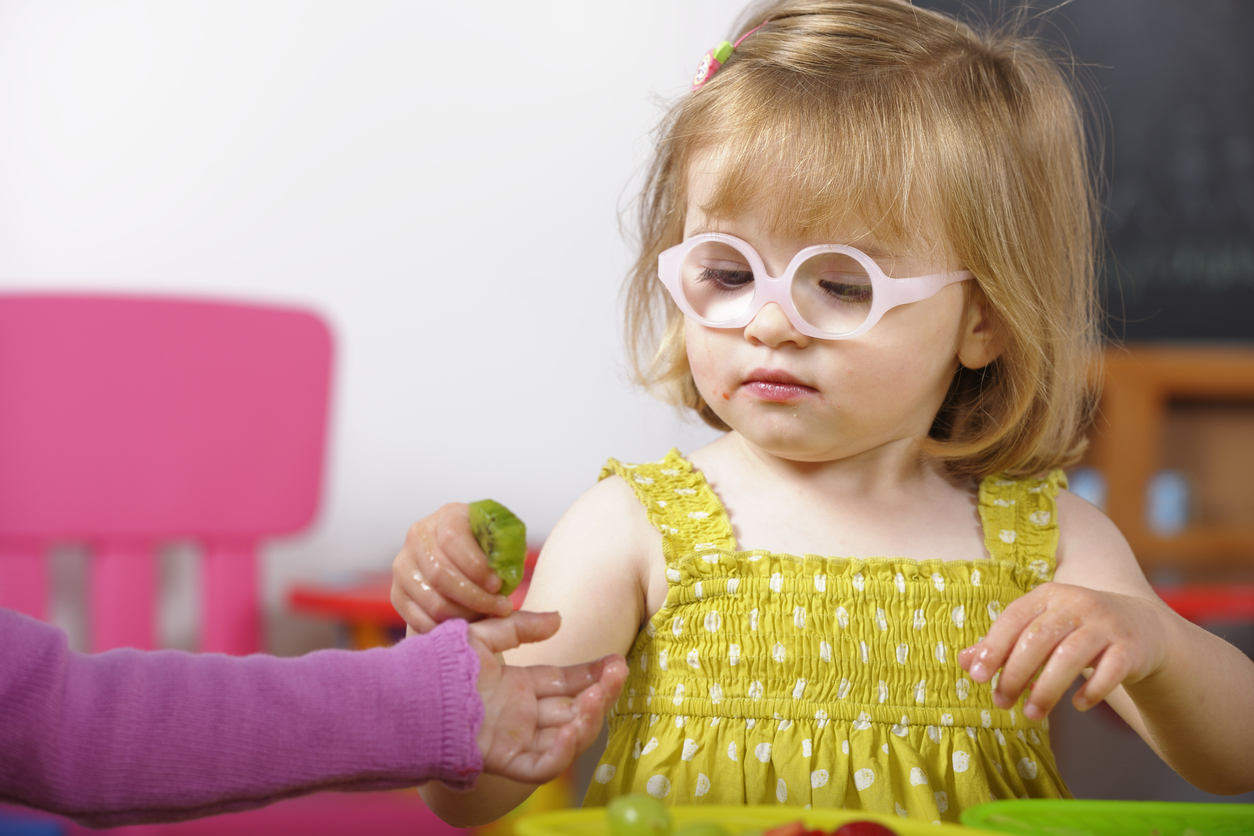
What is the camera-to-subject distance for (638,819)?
0.47m

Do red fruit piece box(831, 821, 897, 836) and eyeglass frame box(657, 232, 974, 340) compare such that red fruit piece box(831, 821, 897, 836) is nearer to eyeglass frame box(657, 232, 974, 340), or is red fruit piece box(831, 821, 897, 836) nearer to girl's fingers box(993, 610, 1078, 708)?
girl's fingers box(993, 610, 1078, 708)

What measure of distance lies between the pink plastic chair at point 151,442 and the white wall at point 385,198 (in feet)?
1.28

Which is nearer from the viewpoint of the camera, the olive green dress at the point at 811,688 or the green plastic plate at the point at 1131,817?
the green plastic plate at the point at 1131,817

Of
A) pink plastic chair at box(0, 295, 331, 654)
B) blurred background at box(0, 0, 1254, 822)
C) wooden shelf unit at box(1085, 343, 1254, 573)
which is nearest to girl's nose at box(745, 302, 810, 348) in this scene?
pink plastic chair at box(0, 295, 331, 654)

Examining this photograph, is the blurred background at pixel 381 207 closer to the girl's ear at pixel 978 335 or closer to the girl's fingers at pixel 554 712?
the girl's ear at pixel 978 335

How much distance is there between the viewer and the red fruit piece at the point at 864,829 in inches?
18.5

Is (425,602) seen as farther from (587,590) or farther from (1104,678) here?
(1104,678)

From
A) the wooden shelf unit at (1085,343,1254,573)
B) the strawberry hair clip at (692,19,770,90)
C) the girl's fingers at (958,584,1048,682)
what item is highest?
the strawberry hair clip at (692,19,770,90)

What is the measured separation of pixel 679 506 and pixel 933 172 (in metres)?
0.29

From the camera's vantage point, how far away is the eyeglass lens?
72 centimetres

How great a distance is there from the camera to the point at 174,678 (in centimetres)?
50

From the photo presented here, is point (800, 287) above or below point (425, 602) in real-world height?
above

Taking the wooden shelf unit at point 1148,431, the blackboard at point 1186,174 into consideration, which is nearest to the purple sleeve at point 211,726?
the wooden shelf unit at point 1148,431

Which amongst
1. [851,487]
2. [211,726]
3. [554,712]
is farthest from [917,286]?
[211,726]
